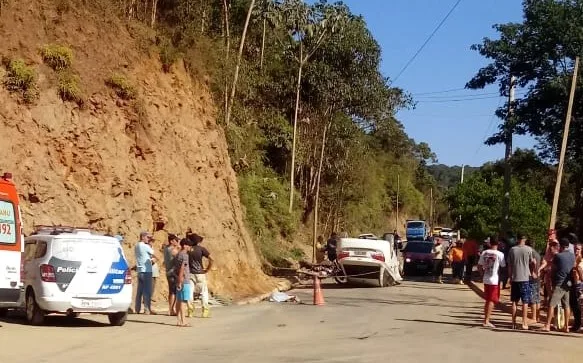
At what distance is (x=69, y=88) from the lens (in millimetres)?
22188

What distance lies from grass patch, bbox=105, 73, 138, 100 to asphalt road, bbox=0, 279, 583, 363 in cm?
729

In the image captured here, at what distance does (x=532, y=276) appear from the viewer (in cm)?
1714

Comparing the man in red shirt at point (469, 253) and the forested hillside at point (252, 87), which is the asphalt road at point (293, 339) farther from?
the man in red shirt at point (469, 253)

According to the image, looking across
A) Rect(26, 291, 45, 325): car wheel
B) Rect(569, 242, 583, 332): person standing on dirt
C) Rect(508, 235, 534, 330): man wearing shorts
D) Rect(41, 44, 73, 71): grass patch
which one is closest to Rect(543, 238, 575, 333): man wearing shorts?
Rect(569, 242, 583, 332): person standing on dirt

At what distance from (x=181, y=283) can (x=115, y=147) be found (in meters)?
7.93

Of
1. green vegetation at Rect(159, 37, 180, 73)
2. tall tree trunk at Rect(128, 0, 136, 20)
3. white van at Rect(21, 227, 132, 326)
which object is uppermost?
tall tree trunk at Rect(128, 0, 136, 20)

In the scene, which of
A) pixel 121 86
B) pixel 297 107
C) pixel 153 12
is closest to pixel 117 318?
pixel 121 86

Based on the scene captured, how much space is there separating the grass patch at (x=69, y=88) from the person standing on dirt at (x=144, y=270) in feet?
19.3

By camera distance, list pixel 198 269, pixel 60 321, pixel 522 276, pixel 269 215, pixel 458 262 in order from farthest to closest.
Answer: pixel 269 215
pixel 458 262
pixel 198 269
pixel 522 276
pixel 60 321

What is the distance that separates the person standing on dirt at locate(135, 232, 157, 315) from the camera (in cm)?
1808

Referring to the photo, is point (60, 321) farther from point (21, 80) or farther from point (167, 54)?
point (167, 54)

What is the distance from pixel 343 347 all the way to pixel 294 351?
1012mm

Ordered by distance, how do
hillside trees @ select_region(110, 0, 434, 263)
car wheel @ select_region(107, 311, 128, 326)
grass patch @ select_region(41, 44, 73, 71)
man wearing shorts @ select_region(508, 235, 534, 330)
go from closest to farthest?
1. car wheel @ select_region(107, 311, 128, 326)
2. man wearing shorts @ select_region(508, 235, 534, 330)
3. grass patch @ select_region(41, 44, 73, 71)
4. hillside trees @ select_region(110, 0, 434, 263)

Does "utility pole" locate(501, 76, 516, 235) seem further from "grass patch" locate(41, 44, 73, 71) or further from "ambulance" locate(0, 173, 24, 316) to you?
"ambulance" locate(0, 173, 24, 316)
